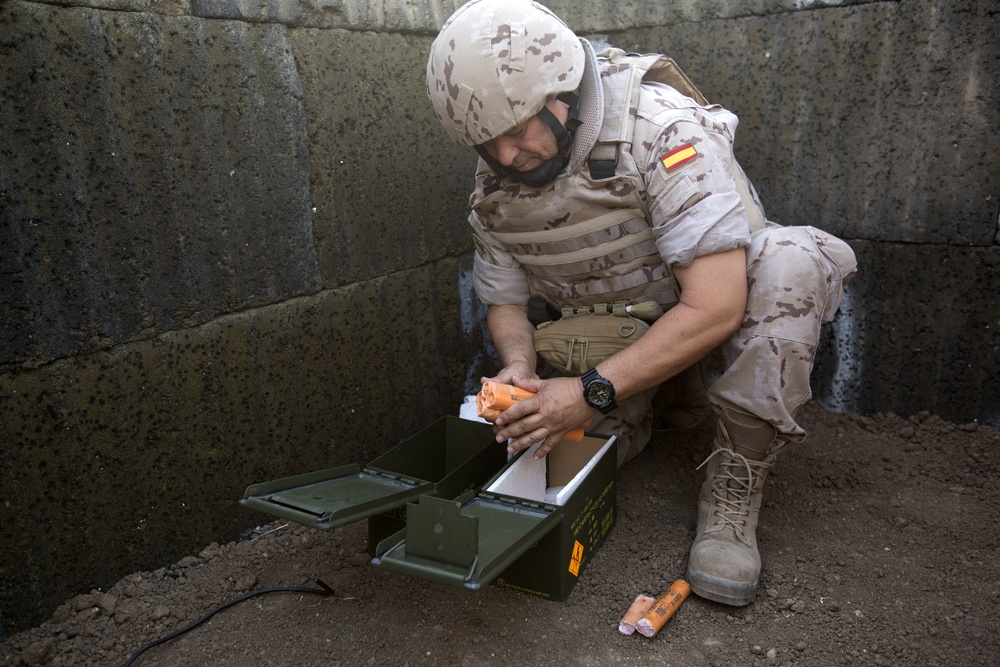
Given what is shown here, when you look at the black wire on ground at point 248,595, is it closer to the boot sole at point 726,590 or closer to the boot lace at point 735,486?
the boot sole at point 726,590

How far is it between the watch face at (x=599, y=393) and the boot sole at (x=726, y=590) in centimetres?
50

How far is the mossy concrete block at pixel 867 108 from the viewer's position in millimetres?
2506

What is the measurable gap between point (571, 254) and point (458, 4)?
1.13 metres

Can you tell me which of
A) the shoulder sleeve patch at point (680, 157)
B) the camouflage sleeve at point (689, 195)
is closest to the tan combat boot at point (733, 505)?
the camouflage sleeve at point (689, 195)

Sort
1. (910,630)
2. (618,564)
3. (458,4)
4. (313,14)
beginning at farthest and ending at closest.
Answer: (458,4) → (313,14) → (618,564) → (910,630)

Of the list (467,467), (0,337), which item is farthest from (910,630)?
(0,337)

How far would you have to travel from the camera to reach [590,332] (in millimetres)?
2385

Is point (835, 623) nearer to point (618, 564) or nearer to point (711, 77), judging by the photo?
point (618, 564)

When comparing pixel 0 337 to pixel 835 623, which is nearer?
pixel 0 337

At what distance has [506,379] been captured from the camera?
2232 millimetres

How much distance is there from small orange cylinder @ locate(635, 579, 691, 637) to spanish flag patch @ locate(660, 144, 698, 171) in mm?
1061

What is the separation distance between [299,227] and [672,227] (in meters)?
1.09

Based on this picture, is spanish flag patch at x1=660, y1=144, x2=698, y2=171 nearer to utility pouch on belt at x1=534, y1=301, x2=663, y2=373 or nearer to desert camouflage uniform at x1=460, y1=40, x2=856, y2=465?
desert camouflage uniform at x1=460, y1=40, x2=856, y2=465

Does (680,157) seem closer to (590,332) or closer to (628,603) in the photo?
(590,332)
